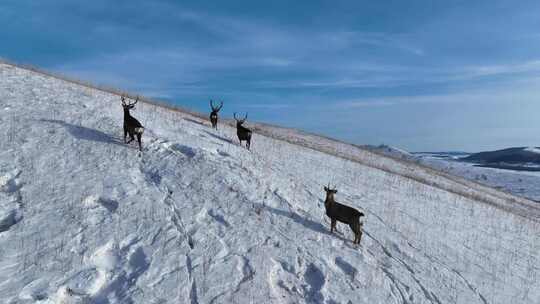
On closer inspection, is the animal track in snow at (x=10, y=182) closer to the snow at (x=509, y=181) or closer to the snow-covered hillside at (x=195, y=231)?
the snow-covered hillside at (x=195, y=231)

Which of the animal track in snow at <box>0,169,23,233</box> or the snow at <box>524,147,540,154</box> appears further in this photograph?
the snow at <box>524,147,540,154</box>

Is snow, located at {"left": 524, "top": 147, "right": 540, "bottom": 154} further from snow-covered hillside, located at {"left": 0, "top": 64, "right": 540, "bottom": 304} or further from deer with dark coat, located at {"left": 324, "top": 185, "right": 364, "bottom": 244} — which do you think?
deer with dark coat, located at {"left": 324, "top": 185, "right": 364, "bottom": 244}

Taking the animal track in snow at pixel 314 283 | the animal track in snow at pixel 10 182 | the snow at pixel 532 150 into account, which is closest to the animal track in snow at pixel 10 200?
the animal track in snow at pixel 10 182

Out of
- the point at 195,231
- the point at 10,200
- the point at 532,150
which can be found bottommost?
the point at 532,150

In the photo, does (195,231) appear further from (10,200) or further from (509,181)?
(509,181)

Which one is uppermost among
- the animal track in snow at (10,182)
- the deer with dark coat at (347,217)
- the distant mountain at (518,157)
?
the animal track in snow at (10,182)

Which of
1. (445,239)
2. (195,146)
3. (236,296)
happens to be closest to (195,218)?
(236,296)

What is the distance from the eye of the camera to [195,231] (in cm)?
1021

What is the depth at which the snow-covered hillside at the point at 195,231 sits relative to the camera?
338 inches

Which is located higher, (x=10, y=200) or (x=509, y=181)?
(x=10, y=200)

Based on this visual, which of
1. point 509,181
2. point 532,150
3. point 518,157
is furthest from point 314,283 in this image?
→ point 532,150

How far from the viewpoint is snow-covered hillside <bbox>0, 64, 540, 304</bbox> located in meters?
8.59

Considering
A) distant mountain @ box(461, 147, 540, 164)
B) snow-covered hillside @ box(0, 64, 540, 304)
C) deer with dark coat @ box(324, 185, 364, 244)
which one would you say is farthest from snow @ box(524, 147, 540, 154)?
deer with dark coat @ box(324, 185, 364, 244)

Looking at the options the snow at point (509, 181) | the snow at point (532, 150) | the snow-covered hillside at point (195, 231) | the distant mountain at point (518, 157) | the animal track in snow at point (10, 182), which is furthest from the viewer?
the snow at point (532, 150)
